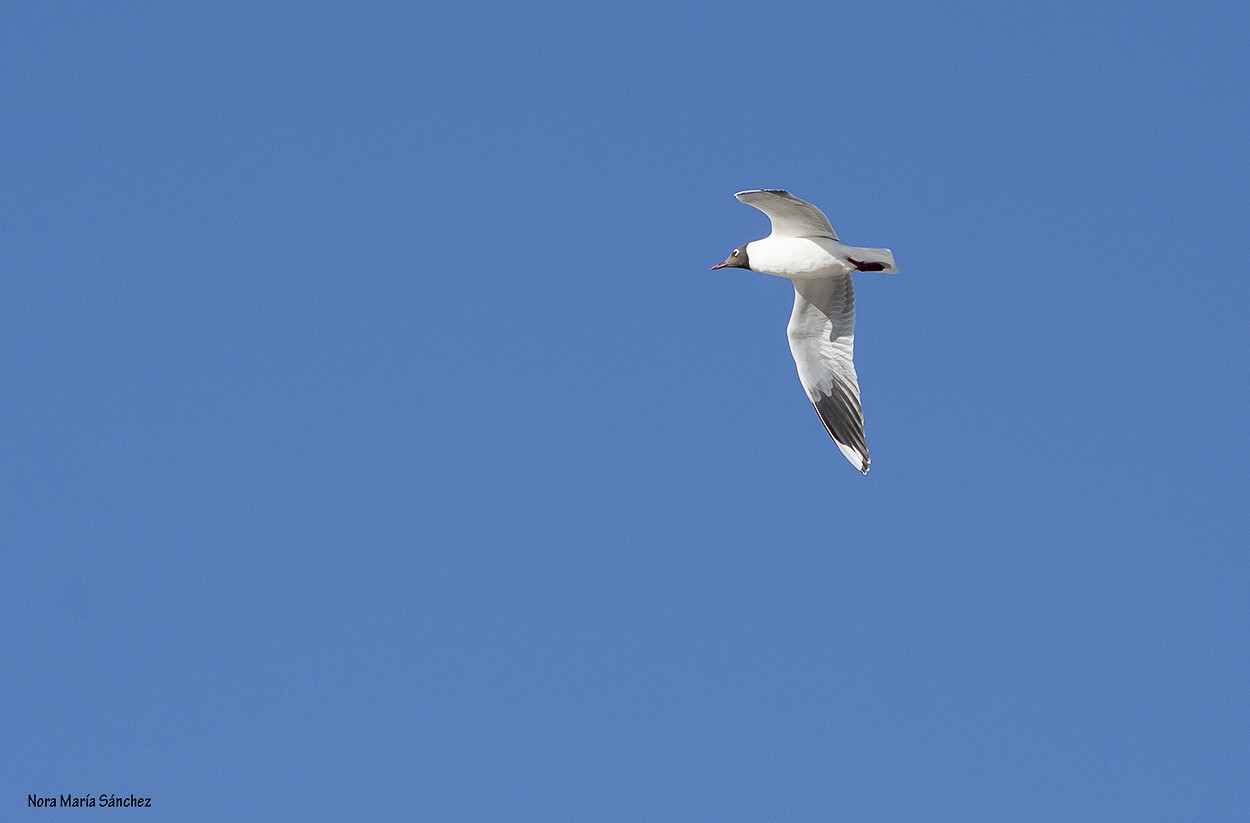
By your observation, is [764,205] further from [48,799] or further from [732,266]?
[48,799]

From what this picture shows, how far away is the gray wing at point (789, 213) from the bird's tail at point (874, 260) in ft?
1.17

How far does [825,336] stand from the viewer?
14.5 meters

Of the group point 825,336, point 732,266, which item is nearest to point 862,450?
point 825,336

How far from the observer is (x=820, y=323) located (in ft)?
47.3

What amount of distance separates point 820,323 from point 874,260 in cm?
157

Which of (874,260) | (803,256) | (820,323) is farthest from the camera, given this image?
(820,323)

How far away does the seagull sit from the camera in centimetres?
1345

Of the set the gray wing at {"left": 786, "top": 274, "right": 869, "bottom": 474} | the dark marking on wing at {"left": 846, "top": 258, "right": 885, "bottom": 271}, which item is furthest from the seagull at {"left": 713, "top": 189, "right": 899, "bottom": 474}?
the dark marking on wing at {"left": 846, "top": 258, "right": 885, "bottom": 271}

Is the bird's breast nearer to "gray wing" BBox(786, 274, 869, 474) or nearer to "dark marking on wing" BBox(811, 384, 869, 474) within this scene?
"gray wing" BBox(786, 274, 869, 474)

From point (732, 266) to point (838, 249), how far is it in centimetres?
129

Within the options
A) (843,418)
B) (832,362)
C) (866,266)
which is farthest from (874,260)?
(843,418)

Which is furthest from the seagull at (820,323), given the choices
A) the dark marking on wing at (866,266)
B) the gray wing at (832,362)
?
the dark marking on wing at (866,266)

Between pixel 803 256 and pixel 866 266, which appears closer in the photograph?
pixel 866 266

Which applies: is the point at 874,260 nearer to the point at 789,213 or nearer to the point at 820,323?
the point at 789,213
